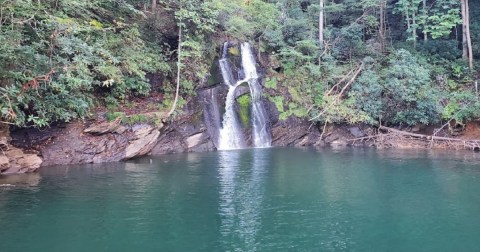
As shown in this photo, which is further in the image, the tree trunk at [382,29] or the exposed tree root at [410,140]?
the tree trunk at [382,29]

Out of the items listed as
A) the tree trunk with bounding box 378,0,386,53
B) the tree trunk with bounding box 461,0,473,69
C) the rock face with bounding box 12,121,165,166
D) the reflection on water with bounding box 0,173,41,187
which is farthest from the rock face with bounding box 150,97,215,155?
the tree trunk with bounding box 461,0,473,69

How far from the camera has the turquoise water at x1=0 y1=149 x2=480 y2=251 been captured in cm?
879

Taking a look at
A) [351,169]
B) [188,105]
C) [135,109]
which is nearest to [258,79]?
[188,105]

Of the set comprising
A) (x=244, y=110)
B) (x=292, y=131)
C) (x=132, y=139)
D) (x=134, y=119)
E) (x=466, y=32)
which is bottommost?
(x=132, y=139)


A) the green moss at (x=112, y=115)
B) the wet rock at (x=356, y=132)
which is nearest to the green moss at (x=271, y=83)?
the wet rock at (x=356, y=132)

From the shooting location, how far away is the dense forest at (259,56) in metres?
15.9

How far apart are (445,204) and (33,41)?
1598cm

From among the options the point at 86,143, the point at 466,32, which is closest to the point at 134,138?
the point at 86,143

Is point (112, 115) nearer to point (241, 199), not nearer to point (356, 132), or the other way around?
point (241, 199)

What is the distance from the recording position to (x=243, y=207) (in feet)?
37.6

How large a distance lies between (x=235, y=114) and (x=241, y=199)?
13153 mm

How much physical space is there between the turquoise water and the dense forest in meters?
4.14

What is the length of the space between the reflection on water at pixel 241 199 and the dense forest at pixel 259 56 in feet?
20.2

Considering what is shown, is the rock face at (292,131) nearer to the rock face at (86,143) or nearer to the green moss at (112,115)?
the rock face at (86,143)
